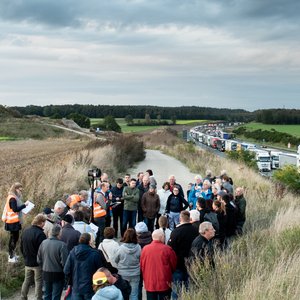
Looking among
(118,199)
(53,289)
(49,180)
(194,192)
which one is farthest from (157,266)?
(49,180)

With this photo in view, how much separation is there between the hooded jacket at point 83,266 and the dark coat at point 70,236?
0.92 m

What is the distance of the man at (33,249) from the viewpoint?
8391mm

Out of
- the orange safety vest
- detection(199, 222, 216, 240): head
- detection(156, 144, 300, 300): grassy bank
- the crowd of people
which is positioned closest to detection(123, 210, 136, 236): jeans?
the orange safety vest

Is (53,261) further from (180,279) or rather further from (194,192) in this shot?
(194,192)

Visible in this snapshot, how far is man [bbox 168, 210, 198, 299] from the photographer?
8.05 meters

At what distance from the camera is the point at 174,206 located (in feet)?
41.3

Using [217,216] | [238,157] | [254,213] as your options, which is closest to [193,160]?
[238,157]

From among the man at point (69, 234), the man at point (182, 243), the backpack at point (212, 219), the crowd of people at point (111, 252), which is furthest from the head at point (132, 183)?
the man at point (182, 243)

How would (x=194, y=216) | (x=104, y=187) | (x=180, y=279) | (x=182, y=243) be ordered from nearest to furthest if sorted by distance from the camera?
(x=180, y=279) → (x=182, y=243) → (x=194, y=216) → (x=104, y=187)

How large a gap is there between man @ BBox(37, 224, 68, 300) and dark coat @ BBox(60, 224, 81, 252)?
0.89ft

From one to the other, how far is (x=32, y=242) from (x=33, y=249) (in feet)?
0.45

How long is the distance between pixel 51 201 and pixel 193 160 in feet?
79.9

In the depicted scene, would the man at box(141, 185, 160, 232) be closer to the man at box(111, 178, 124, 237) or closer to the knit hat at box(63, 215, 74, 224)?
the man at box(111, 178, 124, 237)

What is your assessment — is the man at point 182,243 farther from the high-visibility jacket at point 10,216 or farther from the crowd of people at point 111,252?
the high-visibility jacket at point 10,216
